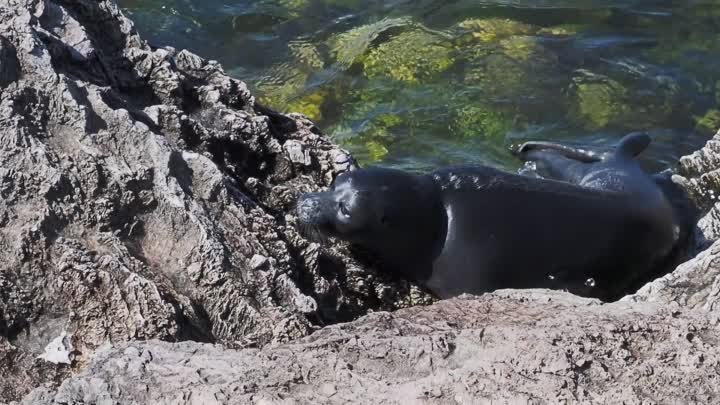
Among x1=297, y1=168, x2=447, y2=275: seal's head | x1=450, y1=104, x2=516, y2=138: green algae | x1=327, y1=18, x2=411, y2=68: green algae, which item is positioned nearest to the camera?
x1=297, y1=168, x2=447, y2=275: seal's head

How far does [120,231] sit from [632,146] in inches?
130

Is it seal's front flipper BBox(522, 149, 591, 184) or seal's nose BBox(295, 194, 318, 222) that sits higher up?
seal's nose BBox(295, 194, 318, 222)

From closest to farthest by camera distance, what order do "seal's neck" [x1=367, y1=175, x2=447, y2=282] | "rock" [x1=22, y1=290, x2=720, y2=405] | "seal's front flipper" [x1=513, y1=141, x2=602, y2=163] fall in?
"rock" [x1=22, y1=290, x2=720, y2=405]
"seal's neck" [x1=367, y1=175, x2=447, y2=282]
"seal's front flipper" [x1=513, y1=141, x2=602, y2=163]

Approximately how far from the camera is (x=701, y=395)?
233 cm

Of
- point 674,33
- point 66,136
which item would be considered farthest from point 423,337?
point 674,33

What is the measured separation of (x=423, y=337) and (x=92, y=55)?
1.85 meters

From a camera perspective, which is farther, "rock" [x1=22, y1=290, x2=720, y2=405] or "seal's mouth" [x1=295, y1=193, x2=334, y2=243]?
"seal's mouth" [x1=295, y1=193, x2=334, y2=243]

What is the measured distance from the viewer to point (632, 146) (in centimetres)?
555

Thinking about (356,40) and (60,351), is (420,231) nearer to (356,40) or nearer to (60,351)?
(60,351)

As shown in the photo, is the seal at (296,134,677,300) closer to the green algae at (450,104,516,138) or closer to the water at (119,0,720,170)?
the water at (119,0,720,170)

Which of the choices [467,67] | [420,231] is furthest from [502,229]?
[467,67]

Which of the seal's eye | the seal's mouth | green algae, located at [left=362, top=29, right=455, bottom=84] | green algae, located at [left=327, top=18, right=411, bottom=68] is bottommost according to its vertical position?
green algae, located at [left=362, top=29, right=455, bottom=84]

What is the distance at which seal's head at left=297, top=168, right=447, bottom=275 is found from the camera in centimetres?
412

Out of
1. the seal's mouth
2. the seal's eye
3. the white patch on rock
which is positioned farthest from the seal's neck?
the white patch on rock
